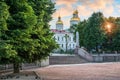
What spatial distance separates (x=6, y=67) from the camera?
34250 mm

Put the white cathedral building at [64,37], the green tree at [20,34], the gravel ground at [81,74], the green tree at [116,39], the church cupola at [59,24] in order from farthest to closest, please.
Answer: the church cupola at [59,24] < the white cathedral building at [64,37] < the green tree at [116,39] < the gravel ground at [81,74] < the green tree at [20,34]

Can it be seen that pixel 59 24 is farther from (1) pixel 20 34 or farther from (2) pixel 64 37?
(1) pixel 20 34

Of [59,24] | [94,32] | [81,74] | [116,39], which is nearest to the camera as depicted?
[81,74]

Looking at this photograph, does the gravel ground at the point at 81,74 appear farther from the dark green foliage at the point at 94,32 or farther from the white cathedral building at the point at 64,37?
the white cathedral building at the point at 64,37

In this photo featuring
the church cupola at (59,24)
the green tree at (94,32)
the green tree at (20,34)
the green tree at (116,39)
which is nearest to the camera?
the green tree at (20,34)

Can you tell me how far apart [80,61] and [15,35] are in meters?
29.9

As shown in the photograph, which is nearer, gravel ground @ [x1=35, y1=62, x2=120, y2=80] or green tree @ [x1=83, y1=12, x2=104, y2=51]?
gravel ground @ [x1=35, y1=62, x2=120, y2=80]

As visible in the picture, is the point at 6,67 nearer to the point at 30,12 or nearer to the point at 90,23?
the point at 30,12

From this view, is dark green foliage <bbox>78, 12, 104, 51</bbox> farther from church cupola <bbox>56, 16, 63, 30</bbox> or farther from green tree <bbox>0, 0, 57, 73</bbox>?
church cupola <bbox>56, 16, 63, 30</bbox>

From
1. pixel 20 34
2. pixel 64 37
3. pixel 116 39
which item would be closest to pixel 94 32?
pixel 116 39

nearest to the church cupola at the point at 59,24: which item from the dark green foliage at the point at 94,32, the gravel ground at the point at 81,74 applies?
the dark green foliage at the point at 94,32

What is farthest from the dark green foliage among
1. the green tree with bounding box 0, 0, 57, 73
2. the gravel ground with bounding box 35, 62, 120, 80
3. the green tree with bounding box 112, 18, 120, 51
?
the green tree with bounding box 0, 0, 57, 73

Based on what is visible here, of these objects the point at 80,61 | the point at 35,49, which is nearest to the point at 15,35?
the point at 35,49

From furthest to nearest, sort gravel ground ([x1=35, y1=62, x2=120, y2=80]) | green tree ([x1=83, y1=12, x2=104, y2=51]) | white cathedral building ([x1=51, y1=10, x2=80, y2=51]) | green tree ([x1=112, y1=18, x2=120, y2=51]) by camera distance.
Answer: white cathedral building ([x1=51, y1=10, x2=80, y2=51]) < green tree ([x1=83, y1=12, x2=104, y2=51]) < green tree ([x1=112, y1=18, x2=120, y2=51]) < gravel ground ([x1=35, y1=62, x2=120, y2=80])
